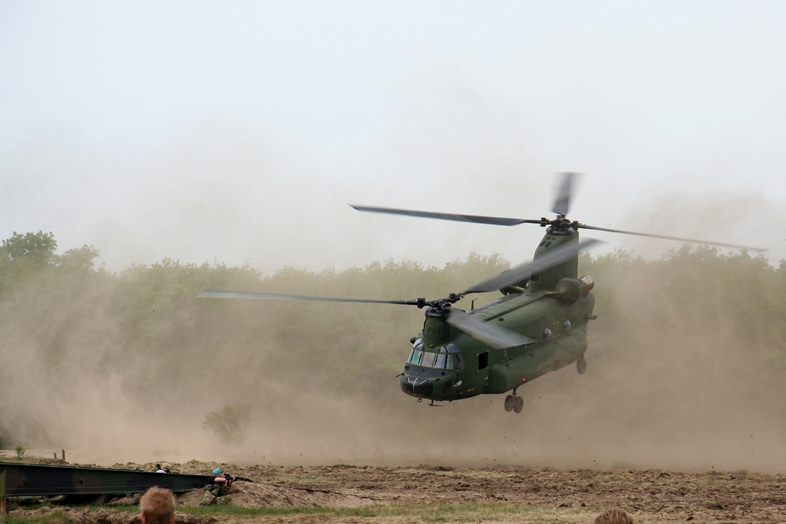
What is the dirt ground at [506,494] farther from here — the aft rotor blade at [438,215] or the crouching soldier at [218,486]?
the aft rotor blade at [438,215]

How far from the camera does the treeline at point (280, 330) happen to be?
108 ft

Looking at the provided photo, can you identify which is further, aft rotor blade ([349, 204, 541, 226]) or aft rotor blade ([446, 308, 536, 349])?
aft rotor blade ([349, 204, 541, 226])

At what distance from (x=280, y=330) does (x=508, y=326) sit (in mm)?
18556

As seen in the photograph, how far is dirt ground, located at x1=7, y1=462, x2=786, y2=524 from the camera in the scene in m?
16.3

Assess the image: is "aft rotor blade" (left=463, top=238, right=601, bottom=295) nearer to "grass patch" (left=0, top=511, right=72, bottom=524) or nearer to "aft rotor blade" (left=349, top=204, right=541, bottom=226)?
"aft rotor blade" (left=349, top=204, right=541, bottom=226)

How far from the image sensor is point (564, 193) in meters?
24.6

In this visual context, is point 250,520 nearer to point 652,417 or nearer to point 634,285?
point 652,417

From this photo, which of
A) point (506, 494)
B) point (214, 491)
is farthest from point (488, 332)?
Answer: point (214, 491)

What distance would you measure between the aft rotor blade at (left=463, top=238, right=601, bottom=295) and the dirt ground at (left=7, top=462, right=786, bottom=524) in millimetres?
4952

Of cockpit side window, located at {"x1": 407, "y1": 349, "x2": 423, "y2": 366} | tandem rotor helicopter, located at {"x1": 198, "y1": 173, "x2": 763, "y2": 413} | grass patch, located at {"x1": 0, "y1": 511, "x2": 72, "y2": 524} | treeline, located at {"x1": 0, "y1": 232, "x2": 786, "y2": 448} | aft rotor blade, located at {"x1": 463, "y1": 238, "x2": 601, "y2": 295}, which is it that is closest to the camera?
grass patch, located at {"x1": 0, "y1": 511, "x2": 72, "y2": 524}

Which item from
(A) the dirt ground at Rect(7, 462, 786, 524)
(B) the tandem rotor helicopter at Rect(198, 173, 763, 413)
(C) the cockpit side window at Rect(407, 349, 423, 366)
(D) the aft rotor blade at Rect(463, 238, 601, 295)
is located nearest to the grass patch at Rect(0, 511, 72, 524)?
(A) the dirt ground at Rect(7, 462, 786, 524)

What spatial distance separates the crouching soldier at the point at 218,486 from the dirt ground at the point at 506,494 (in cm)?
18

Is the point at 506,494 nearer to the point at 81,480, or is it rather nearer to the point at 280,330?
the point at 81,480

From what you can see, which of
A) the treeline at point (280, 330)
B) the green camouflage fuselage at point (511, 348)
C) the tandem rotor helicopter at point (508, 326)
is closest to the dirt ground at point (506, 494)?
the tandem rotor helicopter at point (508, 326)
